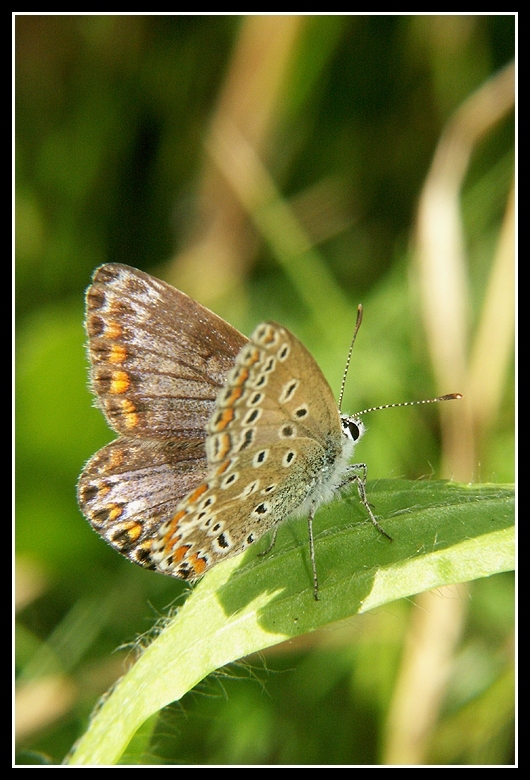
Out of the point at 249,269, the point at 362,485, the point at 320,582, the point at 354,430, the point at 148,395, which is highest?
the point at 249,269

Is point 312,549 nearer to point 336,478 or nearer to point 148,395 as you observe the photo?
point 336,478

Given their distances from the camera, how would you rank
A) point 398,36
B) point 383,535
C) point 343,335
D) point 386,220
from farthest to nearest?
point 386,220, point 398,36, point 343,335, point 383,535

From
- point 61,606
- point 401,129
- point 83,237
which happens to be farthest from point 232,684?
point 401,129

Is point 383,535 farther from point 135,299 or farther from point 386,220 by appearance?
point 386,220

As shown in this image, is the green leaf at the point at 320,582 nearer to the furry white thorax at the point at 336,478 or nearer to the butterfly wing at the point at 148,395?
the furry white thorax at the point at 336,478

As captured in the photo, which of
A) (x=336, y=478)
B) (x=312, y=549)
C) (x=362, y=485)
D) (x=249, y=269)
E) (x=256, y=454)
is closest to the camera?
(x=256, y=454)

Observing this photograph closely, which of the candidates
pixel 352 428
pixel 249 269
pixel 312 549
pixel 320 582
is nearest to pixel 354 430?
pixel 352 428
